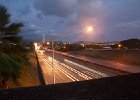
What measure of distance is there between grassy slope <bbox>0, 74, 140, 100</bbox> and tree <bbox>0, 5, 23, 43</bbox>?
1153cm

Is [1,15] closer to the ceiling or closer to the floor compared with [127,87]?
closer to the ceiling

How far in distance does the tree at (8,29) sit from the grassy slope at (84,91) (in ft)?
37.8

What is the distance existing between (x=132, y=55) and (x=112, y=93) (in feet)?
274

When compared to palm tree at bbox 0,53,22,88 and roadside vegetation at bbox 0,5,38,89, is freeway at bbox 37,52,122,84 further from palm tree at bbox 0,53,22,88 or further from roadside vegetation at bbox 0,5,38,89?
palm tree at bbox 0,53,22,88

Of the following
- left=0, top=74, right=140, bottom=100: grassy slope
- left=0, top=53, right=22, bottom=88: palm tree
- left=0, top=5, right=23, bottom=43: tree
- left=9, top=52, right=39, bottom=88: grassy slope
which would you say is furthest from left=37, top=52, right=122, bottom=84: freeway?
left=0, top=74, right=140, bottom=100: grassy slope

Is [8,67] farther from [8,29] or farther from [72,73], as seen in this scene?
[72,73]

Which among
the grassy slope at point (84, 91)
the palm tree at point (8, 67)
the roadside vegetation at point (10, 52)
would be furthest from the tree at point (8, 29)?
the grassy slope at point (84, 91)

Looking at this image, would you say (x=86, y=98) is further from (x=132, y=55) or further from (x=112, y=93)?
(x=132, y=55)

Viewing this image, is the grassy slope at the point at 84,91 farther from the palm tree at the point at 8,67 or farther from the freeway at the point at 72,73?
the freeway at the point at 72,73

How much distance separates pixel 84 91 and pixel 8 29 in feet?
43.9

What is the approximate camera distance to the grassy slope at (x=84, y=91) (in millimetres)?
6715

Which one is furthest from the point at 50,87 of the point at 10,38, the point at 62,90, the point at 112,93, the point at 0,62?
the point at 10,38

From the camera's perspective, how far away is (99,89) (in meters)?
7.18

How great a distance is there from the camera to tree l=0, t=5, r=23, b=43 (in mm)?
18344
